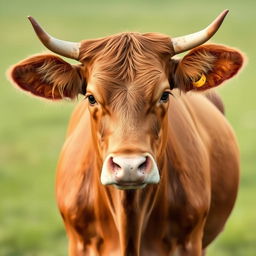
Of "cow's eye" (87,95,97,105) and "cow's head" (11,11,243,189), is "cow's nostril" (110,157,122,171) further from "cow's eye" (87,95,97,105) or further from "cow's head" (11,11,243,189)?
"cow's eye" (87,95,97,105)

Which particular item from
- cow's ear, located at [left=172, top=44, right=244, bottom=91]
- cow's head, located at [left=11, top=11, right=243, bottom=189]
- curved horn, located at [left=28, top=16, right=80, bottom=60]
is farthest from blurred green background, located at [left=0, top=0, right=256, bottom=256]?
cow's ear, located at [left=172, top=44, right=244, bottom=91]

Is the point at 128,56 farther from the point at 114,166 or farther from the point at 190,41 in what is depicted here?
the point at 114,166

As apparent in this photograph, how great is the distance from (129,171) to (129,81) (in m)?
0.70

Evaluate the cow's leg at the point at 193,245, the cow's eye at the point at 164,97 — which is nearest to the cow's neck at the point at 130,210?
the cow's leg at the point at 193,245

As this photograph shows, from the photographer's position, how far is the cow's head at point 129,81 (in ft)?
20.4

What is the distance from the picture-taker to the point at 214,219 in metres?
8.55

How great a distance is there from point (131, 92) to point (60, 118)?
13569 millimetres

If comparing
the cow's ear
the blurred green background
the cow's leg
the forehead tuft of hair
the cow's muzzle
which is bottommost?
the blurred green background

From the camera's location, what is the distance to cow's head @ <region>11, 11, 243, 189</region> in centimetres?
623

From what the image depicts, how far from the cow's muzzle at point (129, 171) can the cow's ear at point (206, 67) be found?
0.96 metres

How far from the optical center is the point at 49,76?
7.02 m

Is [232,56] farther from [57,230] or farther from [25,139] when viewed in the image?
[25,139]

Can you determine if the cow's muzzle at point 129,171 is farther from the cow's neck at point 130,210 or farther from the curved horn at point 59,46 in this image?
the curved horn at point 59,46

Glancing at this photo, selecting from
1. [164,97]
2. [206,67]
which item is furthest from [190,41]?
[164,97]
